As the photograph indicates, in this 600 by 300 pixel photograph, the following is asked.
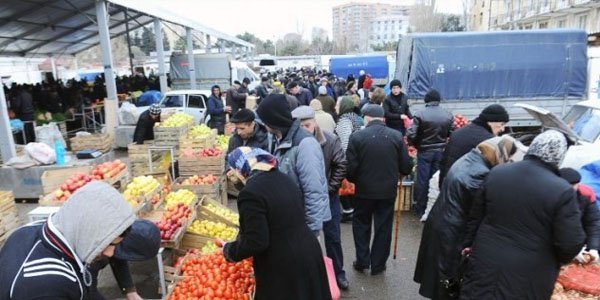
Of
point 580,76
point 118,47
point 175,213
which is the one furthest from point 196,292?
point 118,47

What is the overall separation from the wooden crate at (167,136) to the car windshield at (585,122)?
24.9 feet

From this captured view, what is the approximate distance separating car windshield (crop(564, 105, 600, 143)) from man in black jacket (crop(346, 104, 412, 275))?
4382 millimetres

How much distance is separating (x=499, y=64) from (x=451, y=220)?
9.66 meters

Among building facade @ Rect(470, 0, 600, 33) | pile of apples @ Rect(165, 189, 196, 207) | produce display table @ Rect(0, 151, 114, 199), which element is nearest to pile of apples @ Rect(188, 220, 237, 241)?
pile of apples @ Rect(165, 189, 196, 207)

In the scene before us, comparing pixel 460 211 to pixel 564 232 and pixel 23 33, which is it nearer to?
pixel 564 232

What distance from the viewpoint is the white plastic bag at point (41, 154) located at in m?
8.06

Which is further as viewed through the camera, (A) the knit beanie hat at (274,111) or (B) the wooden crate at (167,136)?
(B) the wooden crate at (167,136)

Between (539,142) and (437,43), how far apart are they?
31.6 feet

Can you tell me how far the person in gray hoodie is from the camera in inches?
64.3

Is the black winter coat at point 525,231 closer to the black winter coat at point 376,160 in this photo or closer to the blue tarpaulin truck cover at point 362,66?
the black winter coat at point 376,160

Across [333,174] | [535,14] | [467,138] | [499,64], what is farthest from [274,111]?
[535,14]

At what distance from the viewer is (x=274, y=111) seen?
128 inches

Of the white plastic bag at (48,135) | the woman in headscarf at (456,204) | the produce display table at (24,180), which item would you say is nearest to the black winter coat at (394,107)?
the woman in headscarf at (456,204)

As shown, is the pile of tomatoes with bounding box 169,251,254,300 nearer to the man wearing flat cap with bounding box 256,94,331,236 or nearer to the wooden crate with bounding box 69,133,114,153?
the man wearing flat cap with bounding box 256,94,331,236
